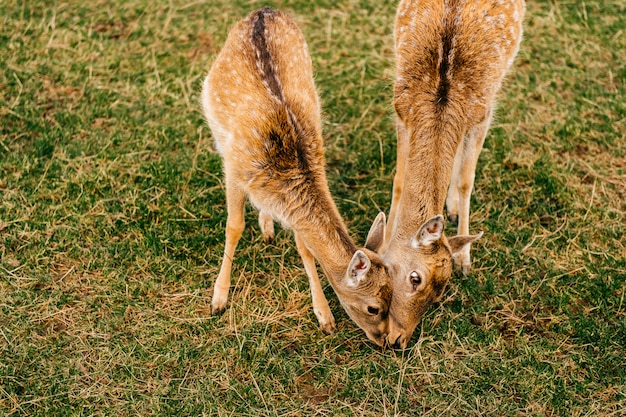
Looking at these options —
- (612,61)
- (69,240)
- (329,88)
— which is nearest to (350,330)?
(69,240)

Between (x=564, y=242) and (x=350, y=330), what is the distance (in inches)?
85.8

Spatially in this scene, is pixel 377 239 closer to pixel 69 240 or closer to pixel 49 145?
pixel 69 240

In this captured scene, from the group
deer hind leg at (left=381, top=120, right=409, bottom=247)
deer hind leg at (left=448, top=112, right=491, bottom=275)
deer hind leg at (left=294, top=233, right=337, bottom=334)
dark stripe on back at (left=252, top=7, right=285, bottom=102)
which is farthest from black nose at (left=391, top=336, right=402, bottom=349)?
dark stripe on back at (left=252, top=7, right=285, bottom=102)

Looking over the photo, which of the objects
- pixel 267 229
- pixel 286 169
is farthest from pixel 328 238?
pixel 267 229

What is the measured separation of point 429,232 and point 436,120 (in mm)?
1011

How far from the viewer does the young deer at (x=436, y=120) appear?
476cm

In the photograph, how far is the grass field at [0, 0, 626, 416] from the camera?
193 inches

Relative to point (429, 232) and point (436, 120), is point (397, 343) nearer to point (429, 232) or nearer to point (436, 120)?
point (429, 232)

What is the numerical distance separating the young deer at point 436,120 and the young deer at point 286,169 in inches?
9.3

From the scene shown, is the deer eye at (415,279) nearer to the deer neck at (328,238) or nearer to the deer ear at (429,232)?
the deer ear at (429,232)

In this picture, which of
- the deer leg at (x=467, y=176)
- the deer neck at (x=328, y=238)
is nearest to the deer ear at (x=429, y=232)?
the deer neck at (x=328, y=238)

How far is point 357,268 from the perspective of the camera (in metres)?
4.55

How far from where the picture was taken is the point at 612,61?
305 inches

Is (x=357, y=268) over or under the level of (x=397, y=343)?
over
